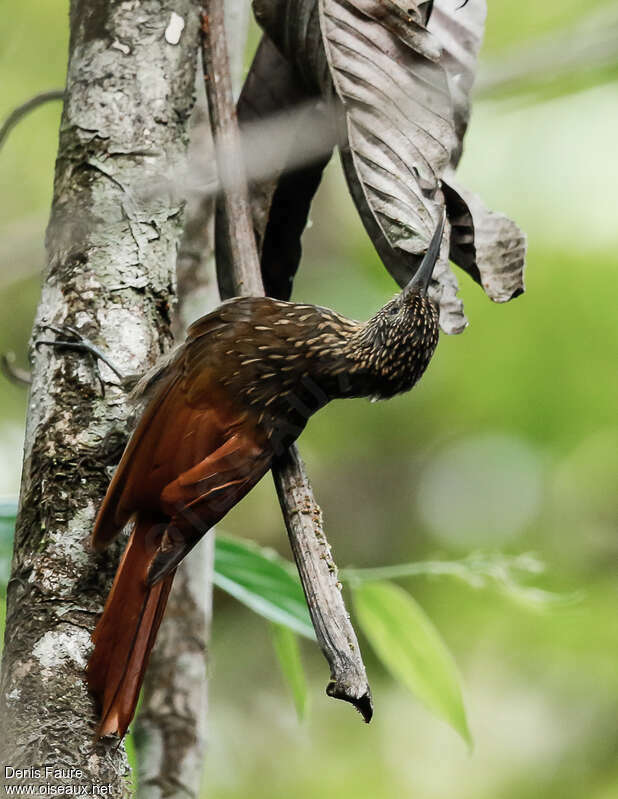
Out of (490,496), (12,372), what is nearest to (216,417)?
(12,372)

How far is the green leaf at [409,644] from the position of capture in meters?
2.47

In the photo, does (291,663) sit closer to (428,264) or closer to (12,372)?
(12,372)

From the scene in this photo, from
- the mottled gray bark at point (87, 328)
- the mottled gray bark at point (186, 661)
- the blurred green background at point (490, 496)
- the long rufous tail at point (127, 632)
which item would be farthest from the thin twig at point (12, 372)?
the blurred green background at point (490, 496)

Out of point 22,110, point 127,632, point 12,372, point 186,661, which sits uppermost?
point 22,110

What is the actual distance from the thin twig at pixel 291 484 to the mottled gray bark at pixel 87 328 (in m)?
0.10

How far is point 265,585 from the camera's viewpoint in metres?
2.39

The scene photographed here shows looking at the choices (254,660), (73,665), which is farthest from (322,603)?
(254,660)

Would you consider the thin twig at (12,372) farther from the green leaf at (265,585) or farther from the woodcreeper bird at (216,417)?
the green leaf at (265,585)

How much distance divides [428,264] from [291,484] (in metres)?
0.52

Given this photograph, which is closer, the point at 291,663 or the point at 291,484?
the point at 291,484

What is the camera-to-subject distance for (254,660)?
199 inches

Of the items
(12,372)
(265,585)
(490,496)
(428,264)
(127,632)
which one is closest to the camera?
(127,632)

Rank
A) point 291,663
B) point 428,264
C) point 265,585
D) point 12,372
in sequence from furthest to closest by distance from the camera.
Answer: point 291,663
point 265,585
point 12,372
point 428,264

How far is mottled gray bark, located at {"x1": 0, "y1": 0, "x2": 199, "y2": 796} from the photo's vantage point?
1539 mm
